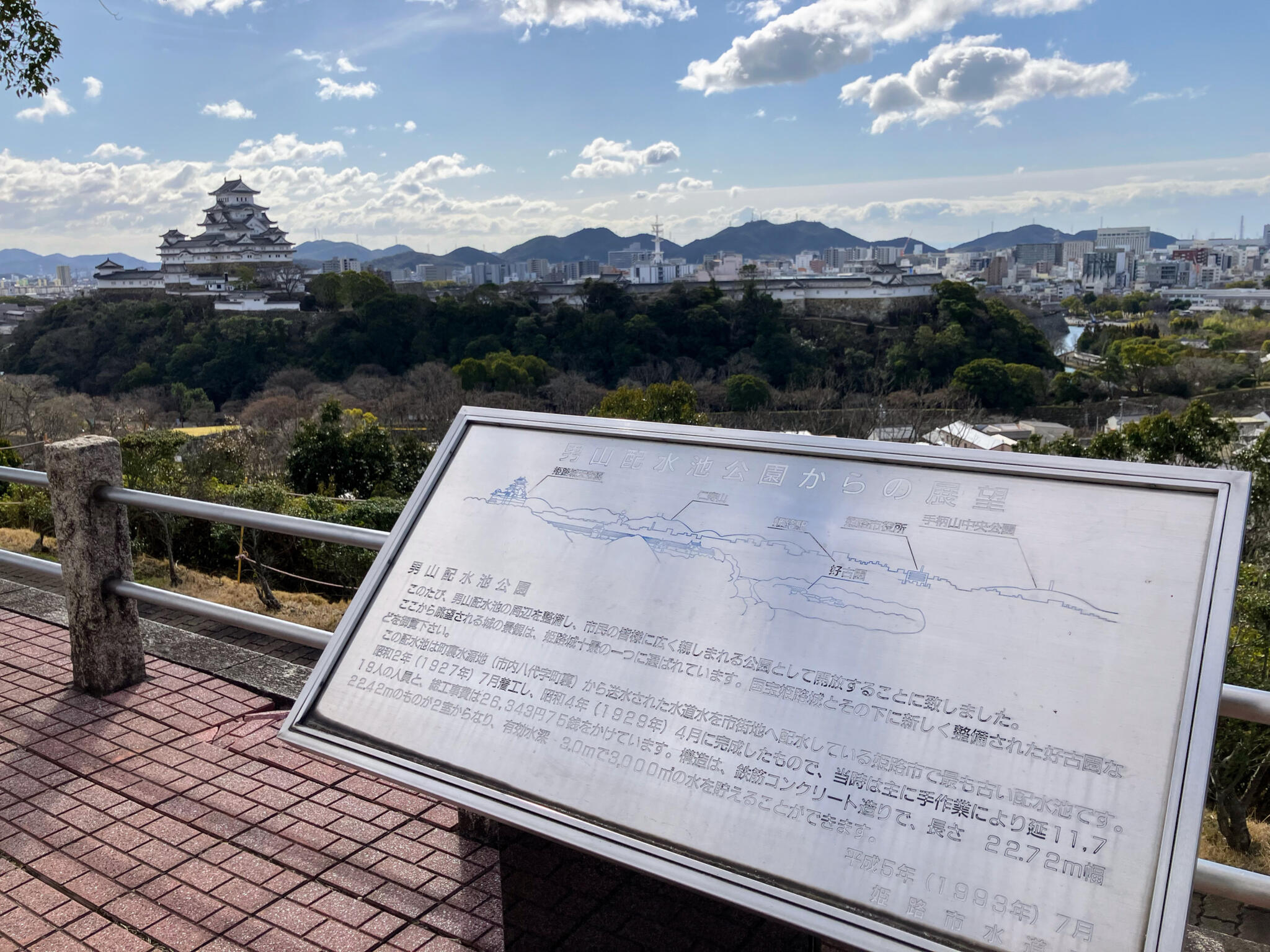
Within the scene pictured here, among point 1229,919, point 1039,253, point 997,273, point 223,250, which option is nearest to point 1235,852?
point 1229,919

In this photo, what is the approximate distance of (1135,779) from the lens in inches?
39.8

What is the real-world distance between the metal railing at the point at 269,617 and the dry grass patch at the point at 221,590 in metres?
2.95

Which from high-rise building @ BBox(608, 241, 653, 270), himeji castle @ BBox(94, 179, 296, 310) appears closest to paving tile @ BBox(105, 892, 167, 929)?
himeji castle @ BBox(94, 179, 296, 310)

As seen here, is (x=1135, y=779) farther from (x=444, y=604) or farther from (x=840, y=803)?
(x=444, y=604)

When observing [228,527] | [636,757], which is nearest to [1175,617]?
[636,757]

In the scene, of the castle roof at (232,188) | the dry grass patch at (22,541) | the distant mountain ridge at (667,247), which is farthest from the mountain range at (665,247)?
the dry grass patch at (22,541)

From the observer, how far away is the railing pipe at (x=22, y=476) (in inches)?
102

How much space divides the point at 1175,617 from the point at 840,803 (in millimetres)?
447

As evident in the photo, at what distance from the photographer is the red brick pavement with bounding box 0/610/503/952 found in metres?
1.70

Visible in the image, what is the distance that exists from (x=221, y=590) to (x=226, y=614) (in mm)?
4530

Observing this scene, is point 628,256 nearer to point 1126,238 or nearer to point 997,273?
point 997,273

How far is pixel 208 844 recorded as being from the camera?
1957 millimetres

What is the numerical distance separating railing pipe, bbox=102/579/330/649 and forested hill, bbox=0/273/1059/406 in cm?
3361

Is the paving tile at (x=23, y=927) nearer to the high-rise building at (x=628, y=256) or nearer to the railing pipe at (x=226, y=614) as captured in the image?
the railing pipe at (x=226, y=614)
